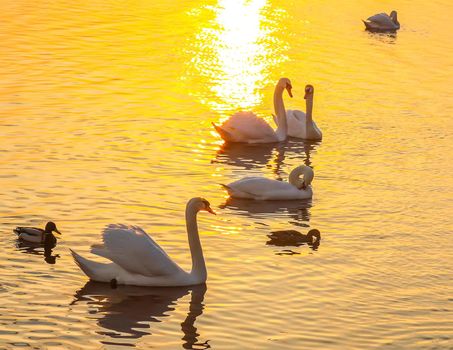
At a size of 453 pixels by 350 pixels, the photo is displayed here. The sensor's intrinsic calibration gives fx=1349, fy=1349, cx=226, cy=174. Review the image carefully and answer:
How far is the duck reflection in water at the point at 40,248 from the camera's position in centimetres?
1714

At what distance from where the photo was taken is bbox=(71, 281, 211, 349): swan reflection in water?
1476cm

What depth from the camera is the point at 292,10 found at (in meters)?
41.8

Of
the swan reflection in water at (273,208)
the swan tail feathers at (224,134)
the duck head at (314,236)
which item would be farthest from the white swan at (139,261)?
the swan tail feathers at (224,134)

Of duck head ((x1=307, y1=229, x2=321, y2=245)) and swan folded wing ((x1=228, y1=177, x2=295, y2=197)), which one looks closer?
duck head ((x1=307, y1=229, x2=321, y2=245))

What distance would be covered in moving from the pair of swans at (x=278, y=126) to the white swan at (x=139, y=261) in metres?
9.01

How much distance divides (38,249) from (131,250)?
1.92 meters

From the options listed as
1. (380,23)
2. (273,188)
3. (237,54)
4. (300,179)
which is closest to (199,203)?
(273,188)

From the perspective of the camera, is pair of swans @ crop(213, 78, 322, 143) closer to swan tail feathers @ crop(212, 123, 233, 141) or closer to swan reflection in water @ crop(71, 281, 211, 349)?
swan tail feathers @ crop(212, 123, 233, 141)

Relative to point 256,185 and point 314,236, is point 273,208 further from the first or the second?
point 314,236

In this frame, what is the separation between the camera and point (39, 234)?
17234 millimetres

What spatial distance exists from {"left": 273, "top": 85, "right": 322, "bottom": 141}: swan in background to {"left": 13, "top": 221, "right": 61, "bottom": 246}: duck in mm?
9781

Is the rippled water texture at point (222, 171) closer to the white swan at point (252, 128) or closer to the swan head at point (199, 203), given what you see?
the white swan at point (252, 128)

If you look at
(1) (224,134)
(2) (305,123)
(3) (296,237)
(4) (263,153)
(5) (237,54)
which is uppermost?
(5) (237,54)

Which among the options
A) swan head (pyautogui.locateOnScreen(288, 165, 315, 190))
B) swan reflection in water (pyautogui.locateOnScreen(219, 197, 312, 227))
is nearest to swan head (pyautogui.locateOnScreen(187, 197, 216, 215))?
A: swan reflection in water (pyautogui.locateOnScreen(219, 197, 312, 227))
